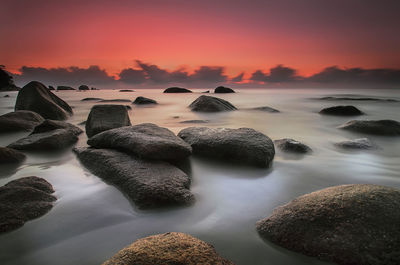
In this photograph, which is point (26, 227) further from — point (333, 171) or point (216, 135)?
point (333, 171)

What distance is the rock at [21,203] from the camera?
1623 millimetres

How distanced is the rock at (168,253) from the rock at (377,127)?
4920mm

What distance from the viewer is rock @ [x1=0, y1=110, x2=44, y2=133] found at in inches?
184

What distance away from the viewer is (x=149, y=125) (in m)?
3.44

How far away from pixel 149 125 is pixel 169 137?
1.87ft

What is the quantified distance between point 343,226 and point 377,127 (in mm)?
4486

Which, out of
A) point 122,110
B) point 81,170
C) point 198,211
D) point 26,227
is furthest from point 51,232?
point 122,110

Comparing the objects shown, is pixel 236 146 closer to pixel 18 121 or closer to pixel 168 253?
pixel 168 253

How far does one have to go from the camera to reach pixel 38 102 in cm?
642

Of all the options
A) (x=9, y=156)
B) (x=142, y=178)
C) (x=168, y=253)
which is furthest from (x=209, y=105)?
(x=168, y=253)

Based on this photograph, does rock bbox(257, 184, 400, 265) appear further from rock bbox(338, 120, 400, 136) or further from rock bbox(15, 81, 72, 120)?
rock bbox(15, 81, 72, 120)

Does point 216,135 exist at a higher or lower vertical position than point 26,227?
higher

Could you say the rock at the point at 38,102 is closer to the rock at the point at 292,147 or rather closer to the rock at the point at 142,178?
the rock at the point at 142,178

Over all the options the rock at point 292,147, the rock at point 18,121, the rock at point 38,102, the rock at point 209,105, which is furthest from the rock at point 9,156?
the rock at point 209,105
